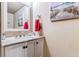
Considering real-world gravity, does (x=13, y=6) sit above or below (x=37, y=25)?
above

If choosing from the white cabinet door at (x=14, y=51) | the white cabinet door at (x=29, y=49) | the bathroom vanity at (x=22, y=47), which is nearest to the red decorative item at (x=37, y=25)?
the bathroom vanity at (x=22, y=47)

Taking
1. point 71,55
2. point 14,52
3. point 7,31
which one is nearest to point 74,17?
point 71,55

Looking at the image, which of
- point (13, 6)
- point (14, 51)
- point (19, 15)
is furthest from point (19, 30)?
point (14, 51)

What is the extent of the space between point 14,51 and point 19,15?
1.15 m

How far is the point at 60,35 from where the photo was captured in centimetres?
241

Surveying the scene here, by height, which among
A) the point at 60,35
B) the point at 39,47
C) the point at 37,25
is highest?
the point at 37,25

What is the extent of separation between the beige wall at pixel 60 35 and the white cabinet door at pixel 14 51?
2.71ft

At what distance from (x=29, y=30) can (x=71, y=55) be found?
49.7 inches

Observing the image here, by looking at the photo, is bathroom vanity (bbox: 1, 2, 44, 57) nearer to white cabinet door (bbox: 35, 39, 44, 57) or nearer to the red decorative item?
white cabinet door (bbox: 35, 39, 44, 57)

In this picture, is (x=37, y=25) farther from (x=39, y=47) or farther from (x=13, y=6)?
(x=13, y=6)

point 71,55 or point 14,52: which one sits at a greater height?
point 14,52

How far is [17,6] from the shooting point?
2.72m

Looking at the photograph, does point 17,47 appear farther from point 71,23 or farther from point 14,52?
point 71,23

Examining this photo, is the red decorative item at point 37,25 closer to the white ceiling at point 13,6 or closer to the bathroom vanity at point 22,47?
the bathroom vanity at point 22,47
